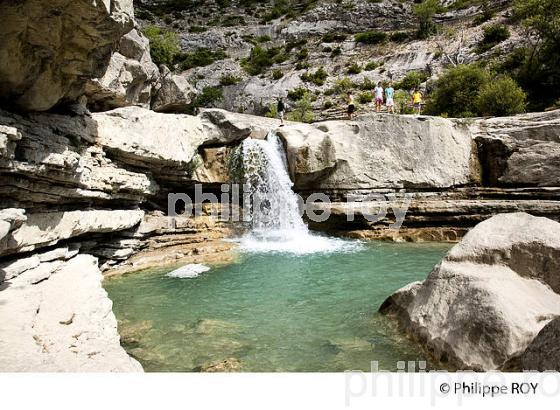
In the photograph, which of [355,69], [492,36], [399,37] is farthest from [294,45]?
[492,36]

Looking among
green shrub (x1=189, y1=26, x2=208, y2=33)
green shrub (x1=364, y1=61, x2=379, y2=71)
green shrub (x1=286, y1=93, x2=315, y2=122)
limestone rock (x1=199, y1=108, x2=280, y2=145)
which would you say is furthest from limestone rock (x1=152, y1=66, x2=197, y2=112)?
green shrub (x1=189, y1=26, x2=208, y2=33)

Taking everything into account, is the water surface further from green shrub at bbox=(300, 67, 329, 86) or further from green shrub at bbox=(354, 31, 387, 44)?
green shrub at bbox=(354, 31, 387, 44)

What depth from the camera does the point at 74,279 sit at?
A: 7973 mm

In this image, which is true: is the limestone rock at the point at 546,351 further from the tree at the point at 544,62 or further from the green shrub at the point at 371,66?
the green shrub at the point at 371,66

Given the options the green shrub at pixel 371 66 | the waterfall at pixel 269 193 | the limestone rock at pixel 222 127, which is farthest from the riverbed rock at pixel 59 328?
the green shrub at pixel 371 66

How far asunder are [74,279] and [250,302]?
378 cm

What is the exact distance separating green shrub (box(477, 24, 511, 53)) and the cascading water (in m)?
27.7

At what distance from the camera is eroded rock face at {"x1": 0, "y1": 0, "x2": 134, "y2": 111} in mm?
6582

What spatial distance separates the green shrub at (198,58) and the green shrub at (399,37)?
2124cm

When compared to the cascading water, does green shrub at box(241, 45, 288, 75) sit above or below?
above

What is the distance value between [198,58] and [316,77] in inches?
652

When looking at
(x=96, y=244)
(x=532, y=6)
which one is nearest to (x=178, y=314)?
(x=96, y=244)

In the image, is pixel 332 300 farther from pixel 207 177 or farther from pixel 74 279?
pixel 207 177

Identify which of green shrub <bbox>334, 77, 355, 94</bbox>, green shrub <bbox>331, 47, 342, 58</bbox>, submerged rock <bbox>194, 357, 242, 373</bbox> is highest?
green shrub <bbox>331, 47, 342, 58</bbox>
